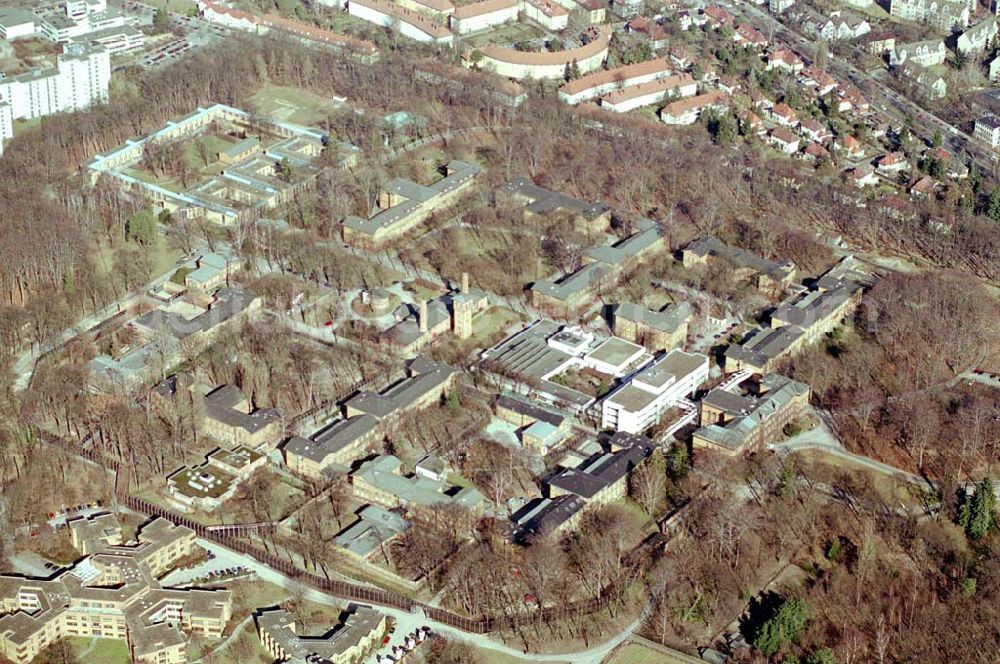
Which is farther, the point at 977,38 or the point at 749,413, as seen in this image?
the point at 977,38

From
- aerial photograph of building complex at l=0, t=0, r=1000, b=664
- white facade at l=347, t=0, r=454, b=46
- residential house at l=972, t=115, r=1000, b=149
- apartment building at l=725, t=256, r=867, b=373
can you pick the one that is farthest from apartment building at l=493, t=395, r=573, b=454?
white facade at l=347, t=0, r=454, b=46

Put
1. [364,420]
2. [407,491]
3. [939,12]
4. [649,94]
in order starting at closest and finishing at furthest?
[407,491] → [364,420] → [649,94] → [939,12]

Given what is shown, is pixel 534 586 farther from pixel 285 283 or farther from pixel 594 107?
pixel 594 107

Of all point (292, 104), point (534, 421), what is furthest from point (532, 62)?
point (534, 421)

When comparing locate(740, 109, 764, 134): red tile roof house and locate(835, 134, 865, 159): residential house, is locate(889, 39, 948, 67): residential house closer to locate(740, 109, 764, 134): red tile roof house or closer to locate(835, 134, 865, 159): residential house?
locate(835, 134, 865, 159): residential house

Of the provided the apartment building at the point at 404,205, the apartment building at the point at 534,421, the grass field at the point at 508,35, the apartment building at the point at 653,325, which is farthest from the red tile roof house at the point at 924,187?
the grass field at the point at 508,35

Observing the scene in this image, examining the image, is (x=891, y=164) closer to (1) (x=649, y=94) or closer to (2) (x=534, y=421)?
(1) (x=649, y=94)

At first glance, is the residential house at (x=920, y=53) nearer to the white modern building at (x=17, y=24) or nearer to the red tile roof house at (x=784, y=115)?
the red tile roof house at (x=784, y=115)

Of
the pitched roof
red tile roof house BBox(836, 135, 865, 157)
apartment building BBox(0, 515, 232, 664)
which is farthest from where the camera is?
the pitched roof
